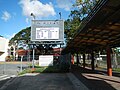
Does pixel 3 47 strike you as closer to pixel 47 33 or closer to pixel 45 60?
pixel 45 60

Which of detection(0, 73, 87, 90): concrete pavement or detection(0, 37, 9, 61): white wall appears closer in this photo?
detection(0, 73, 87, 90): concrete pavement

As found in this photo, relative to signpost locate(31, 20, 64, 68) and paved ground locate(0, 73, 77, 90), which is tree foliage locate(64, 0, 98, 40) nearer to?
signpost locate(31, 20, 64, 68)

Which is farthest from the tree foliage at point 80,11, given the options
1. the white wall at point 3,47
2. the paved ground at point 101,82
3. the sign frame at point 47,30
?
the white wall at point 3,47

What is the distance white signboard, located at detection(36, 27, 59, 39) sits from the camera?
114 ft

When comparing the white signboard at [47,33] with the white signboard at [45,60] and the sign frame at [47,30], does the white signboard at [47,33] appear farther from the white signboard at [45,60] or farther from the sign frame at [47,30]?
the white signboard at [45,60]

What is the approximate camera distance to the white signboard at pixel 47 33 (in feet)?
114

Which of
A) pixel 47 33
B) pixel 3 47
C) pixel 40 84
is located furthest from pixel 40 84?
pixel 3 47

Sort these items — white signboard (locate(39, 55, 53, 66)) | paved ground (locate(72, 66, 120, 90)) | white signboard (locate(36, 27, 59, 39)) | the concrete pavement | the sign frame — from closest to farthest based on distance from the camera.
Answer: paved ground (locate(72, 66, 120, 90)) → the concrete pavement → the sign frame → white signboard (locate(36, 27, 59, 39)) → white signboard (locate(39, 55, 53, 66))

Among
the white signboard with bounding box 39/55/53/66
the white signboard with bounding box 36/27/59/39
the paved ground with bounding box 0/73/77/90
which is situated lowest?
the paved ground with bounding box 0/73/77/90

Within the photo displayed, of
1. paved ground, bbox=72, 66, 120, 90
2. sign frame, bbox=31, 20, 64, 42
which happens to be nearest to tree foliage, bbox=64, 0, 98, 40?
sign frame, bbox=31, 20, 64, 42

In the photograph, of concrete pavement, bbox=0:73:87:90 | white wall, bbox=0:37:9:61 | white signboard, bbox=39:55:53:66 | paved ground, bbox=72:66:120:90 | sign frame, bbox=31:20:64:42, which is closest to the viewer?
paved ground, bbox=72:66:120:90

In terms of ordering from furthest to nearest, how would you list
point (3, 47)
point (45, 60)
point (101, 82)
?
point (3, 47)
point (45, 60)
point (101, 82)

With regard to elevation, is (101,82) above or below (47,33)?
below

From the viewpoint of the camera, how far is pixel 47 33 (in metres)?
35.2
